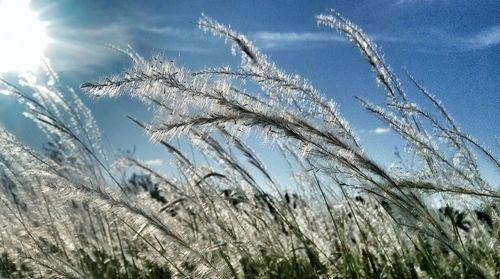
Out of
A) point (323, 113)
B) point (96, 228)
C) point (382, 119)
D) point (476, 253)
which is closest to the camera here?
point (323, 113)

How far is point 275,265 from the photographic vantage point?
302 centimetres

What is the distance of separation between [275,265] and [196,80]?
177 centimetres

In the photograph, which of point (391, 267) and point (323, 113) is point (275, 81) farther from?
point (391, 267)

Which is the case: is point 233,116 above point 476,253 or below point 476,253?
above

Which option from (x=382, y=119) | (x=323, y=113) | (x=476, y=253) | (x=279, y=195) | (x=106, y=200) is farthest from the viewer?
(x=279, y=195)

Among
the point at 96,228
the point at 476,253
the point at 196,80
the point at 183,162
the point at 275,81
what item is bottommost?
the point at 476,253

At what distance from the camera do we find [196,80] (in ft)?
5.10

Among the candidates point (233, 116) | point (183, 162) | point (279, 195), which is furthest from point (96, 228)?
point (233, 116)

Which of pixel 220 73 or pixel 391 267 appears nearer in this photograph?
pixel 220 73

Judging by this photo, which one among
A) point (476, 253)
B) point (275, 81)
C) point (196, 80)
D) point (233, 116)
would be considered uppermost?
point (275, 81)

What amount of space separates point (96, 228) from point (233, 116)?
3523 millimetres

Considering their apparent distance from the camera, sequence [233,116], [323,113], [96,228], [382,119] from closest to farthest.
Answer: [233,116], [323,113], [382,119], [96,228]

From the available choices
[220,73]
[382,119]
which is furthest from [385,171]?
[382,119]

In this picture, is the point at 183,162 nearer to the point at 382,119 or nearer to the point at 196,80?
the point at 382,119
